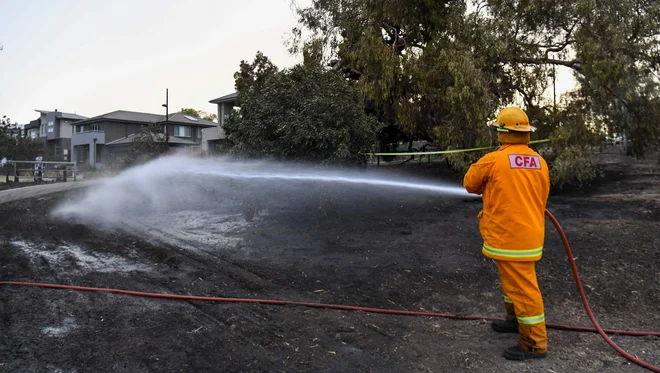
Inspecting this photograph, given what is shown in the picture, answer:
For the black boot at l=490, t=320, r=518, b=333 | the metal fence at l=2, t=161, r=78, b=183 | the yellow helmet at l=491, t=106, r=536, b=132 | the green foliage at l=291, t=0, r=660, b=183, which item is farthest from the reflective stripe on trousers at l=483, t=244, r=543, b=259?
the metal fence at l=2, t=161, r=78, b=183

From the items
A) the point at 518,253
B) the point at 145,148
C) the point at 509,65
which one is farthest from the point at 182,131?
the point at 518,253

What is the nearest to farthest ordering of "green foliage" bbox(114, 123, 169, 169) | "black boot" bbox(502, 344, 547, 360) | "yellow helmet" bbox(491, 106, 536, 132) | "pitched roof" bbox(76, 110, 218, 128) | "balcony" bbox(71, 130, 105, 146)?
"black boot" bbox(502, 344, 547, 360) → "yellow helmet" bbox(491, 106, 536, 132) → "green foliage" bbox(114, 123, 169, 169) → "pitched roof" bbox(76, 110, 218, 128) → "balcony" bbox(71, 130, 105, 146)

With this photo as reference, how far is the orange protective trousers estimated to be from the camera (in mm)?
3273

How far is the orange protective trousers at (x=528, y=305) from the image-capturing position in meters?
3.27

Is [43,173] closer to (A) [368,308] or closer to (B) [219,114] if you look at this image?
(B) [219,114]

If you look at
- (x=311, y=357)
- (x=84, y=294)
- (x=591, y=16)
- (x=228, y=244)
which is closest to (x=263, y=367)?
(x=311, y=357)

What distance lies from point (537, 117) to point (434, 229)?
3639mm

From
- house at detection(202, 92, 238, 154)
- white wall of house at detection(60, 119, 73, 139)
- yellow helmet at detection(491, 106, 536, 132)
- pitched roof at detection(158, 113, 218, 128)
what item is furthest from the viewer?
white wall of house at detection(60, 119, 73, 139)

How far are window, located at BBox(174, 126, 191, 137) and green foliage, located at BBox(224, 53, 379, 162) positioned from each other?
37.8 metres

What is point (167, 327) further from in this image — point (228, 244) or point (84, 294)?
point (228, 244)

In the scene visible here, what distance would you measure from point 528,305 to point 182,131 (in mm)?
44284

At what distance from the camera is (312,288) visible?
5.01 metres

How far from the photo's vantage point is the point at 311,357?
3.22 metres

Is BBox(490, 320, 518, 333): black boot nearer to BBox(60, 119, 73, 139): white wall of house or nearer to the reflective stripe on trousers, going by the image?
the reflective stripe on trousers
